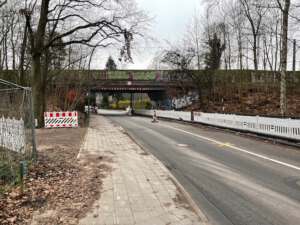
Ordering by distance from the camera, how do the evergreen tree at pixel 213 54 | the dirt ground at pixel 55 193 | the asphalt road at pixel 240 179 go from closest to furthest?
1. the dirt ground at pixel 55 193
2. the asphalt road at pixel 240 179
3. the evergreen tree at pixel 213 54

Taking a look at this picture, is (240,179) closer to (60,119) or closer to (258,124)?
(258,124)

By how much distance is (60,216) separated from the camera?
16.9ft

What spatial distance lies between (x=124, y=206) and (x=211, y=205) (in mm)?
1617

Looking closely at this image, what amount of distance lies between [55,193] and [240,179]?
4.28 meters

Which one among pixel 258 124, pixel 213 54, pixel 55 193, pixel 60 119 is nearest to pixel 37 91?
pixel 60 119

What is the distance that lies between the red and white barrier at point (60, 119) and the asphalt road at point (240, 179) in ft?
37.4

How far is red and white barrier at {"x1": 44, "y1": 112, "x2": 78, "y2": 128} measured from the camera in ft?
75.9

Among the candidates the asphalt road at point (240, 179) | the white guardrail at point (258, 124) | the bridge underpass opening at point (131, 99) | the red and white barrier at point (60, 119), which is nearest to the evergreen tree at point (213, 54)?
the white guardrail at point (258, 124)

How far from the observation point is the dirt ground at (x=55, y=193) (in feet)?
16.9

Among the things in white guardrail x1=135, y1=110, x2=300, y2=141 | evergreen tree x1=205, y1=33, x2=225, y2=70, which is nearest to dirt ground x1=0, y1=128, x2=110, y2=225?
white guardrail x1=135, y1=110, x2=300, y2=141

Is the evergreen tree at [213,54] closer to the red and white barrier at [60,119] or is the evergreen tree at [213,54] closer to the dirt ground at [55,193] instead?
the red and white barrier at [60,119]

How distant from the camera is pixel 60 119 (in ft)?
76.7

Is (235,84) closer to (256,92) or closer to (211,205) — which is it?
(256,92)

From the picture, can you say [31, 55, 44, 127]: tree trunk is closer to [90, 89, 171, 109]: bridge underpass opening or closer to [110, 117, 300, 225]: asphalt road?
[110, 117, 300, 225]: asphalt road
